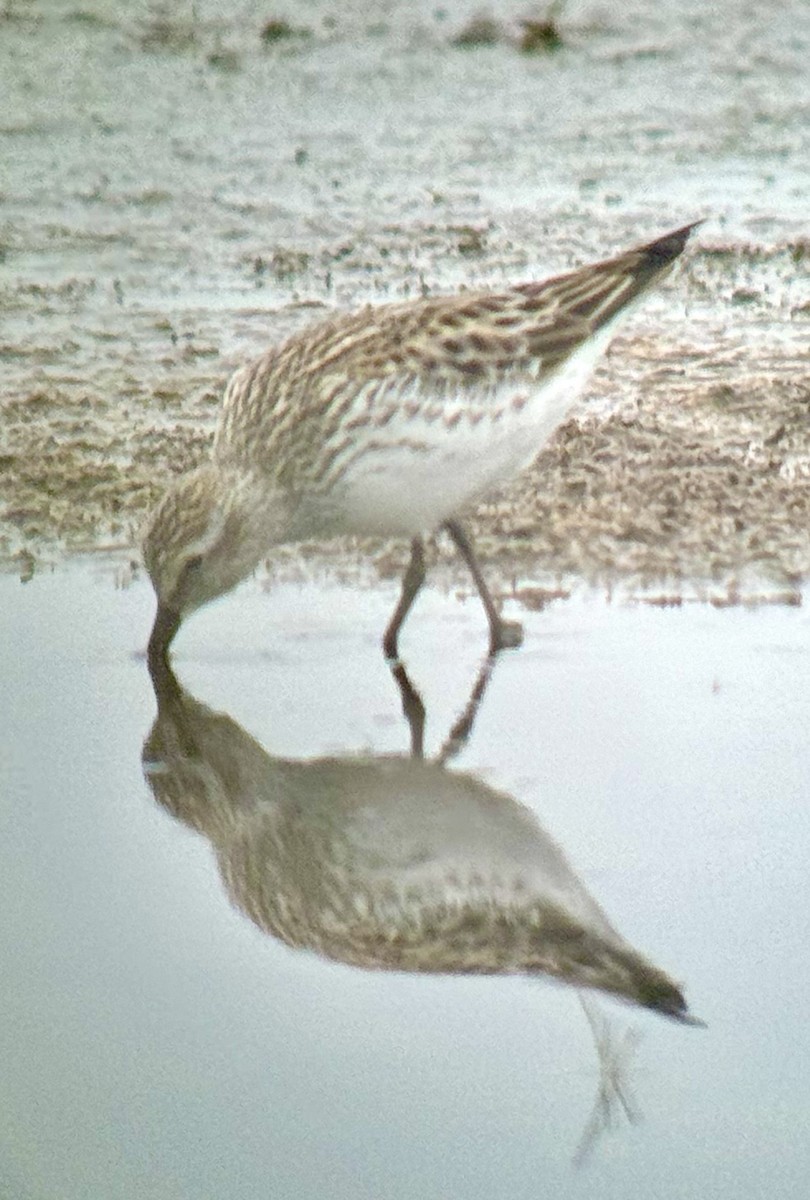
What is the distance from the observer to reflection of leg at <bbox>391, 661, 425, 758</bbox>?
679 cm

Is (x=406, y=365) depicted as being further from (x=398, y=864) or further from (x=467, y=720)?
(x=398, y=864)

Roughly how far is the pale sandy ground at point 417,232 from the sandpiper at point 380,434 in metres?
0.67

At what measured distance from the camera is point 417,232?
12328mm

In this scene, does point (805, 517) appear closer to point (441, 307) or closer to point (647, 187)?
point (441, 307)

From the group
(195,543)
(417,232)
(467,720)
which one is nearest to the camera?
(467,720)

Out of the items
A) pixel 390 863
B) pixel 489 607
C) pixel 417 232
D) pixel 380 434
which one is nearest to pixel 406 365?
pixel 380 434

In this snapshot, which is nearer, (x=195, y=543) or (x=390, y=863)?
(x=390, y=863)

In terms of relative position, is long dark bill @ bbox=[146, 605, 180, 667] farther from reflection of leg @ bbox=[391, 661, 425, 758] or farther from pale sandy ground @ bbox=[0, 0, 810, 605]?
pale sandy ground @ bbox=[0, 0, 810, 605]

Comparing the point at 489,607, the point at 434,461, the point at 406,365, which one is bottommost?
the point at 489,607

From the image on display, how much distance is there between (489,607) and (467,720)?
699 mm

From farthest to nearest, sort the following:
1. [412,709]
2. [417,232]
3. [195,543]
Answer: [417,232], [195,543], [412,709]

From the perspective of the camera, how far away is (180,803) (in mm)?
6473

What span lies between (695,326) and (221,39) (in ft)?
18.8

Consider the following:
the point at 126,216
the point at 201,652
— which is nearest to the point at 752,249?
the point at 126,216
